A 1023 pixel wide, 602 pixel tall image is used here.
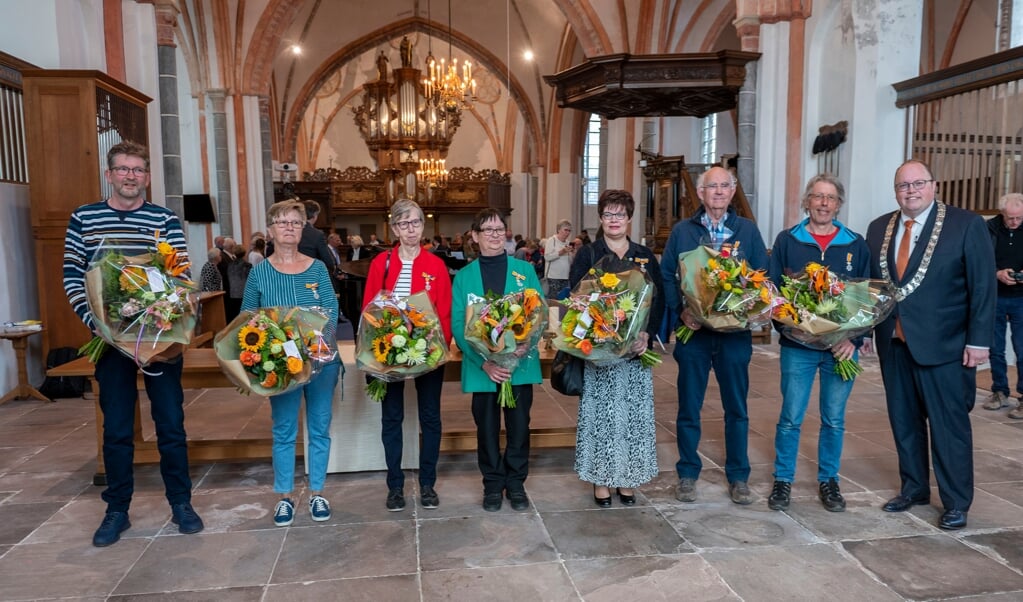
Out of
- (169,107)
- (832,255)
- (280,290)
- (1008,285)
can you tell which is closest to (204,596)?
(280,290)

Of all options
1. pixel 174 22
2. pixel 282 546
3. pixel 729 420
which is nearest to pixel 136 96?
pixel 174 22

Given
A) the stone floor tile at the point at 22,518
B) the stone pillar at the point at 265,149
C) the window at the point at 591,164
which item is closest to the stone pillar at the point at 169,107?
the stone pillar at the point at 265,149

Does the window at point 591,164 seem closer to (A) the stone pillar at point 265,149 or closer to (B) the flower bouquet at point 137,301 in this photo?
(A) the stone pillar at point 265,149

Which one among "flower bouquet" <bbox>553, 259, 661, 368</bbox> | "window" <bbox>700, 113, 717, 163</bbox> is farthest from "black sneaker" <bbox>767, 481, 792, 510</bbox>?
"window" <bbox>700, 113, 717, 163</bbox>

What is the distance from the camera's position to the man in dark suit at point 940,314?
124 inches

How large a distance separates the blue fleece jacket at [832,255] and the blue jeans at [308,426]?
220 cm

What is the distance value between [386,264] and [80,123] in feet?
13.8

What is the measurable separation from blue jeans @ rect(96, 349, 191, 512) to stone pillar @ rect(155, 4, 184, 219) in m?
7.35

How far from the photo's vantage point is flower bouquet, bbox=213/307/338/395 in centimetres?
290

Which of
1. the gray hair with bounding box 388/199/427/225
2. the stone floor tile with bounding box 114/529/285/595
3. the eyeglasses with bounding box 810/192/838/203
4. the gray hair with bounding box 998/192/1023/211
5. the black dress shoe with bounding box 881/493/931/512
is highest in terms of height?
the gray hair with bounding box 998/192/1023/211

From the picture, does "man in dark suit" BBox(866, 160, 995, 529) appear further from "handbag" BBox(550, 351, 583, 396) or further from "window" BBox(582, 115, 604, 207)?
"window" BBox(582, 115, 604, 207)

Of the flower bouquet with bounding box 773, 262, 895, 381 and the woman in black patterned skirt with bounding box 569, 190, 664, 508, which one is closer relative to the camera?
the flower bouquet with bounding box 773, 262, 895, 381

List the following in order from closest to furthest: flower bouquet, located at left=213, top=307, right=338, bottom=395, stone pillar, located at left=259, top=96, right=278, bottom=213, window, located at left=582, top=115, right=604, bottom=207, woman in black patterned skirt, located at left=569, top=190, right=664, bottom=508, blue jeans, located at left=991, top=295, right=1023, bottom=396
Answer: flower bouquet, located at left=213, top=307, right=338, bottom=395, woman in black patterned skirt, located at left=569, top=190, right=664, bottom=508, blue jeans, located at left=991, top=295, right=1023, bottom=396, stone pillar, located at left=259, top=96, right=278, bottom=213, window, located at left=582, top=115, right=604, bottom=207

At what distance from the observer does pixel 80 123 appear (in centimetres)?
602
